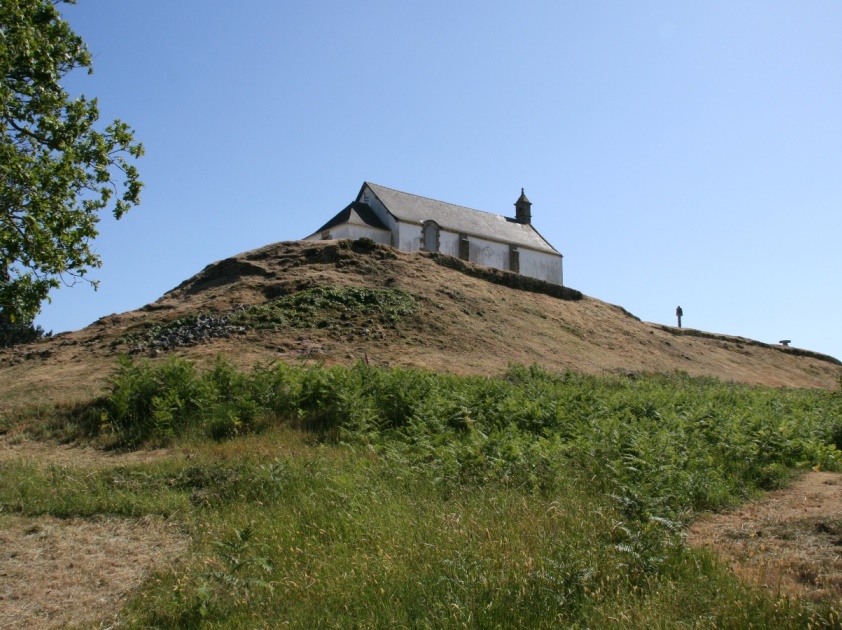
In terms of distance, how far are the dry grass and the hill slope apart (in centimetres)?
646

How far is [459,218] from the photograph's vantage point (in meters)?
39.1

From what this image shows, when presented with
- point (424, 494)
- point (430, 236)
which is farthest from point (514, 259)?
point (424, 494)

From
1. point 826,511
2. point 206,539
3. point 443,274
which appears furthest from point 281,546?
point 443,274

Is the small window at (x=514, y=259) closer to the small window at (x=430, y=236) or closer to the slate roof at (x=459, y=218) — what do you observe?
the slate roof at (x=459, y=218)

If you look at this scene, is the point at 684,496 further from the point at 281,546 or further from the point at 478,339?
the point at 478,339

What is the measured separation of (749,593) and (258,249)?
72.2ft

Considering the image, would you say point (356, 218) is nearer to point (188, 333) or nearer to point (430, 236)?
point (430, 236)

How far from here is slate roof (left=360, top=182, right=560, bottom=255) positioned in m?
36.4

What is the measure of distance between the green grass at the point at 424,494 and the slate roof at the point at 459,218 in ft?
79.4

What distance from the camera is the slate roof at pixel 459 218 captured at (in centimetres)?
3638

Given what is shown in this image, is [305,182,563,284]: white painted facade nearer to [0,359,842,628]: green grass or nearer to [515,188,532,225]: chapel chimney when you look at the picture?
[515,188,532,225]: chapel chimney

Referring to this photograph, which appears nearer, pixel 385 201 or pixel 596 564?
pixel 596 564

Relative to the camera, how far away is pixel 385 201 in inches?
1420

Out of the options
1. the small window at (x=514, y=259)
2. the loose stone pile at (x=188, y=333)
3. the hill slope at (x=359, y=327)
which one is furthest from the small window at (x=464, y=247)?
the loose stone pile at (x=188, y=333)
